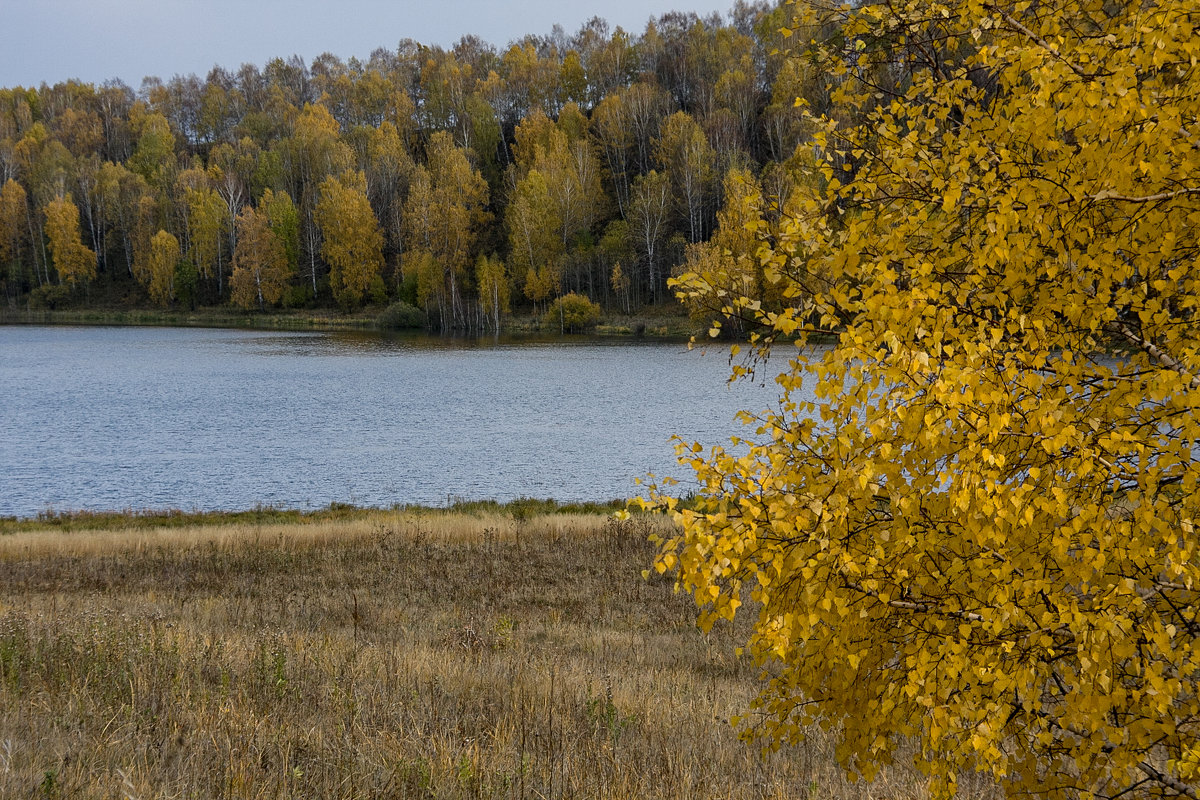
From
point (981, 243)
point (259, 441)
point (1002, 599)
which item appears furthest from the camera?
point (259, 441)

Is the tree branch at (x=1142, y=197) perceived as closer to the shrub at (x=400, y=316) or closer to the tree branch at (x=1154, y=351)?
the tree branch at (x=1154, y=351)

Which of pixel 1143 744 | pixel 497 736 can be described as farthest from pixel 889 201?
pixel 497 736

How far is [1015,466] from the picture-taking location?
393 cm

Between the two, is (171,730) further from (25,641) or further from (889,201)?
(889,201)

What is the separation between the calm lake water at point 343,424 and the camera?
2589cm

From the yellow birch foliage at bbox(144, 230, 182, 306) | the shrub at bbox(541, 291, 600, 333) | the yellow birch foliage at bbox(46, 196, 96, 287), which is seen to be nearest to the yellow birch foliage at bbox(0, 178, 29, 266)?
the yellow birch foliage at bbox(46, 196, 96, 287)

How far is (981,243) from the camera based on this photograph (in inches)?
171

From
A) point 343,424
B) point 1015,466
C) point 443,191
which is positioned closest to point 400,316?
point 443,191

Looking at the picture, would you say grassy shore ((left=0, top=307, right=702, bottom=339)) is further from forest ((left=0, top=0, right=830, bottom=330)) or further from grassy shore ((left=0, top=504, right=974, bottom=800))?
grassy shore ((left=0, top=504, right=974, bottom=800))

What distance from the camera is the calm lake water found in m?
25.9

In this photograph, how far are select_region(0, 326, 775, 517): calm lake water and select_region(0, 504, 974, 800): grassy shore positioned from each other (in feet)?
33.6

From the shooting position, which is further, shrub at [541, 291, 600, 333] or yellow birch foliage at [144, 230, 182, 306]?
yellow birch foliage at [144, 230, 182, 306]

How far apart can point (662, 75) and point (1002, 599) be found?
11526cm

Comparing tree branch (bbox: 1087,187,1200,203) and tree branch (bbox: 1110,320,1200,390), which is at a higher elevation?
tree branch (bbox: 1087,187,1200,203)
